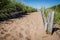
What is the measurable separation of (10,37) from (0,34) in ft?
1.32

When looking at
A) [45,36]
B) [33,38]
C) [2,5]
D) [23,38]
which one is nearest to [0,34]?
[23,38]

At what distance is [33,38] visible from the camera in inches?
145

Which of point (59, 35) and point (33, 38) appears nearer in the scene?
point (33, 38)

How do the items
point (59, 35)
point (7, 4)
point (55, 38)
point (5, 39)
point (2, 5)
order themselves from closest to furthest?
point (5, 39) → point (55, 38) → point (59, 35) → point (2, 5) → point (7, 4)

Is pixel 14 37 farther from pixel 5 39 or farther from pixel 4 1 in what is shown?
pixel 4 1

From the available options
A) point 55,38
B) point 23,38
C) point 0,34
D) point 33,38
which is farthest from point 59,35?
point 0,34

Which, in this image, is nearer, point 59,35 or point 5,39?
point 5,39

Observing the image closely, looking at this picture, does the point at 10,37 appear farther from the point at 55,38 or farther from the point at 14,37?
the point at 55,38

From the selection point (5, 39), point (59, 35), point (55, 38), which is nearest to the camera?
point (5, 39)

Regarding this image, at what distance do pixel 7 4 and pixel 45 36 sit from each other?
13.6ft

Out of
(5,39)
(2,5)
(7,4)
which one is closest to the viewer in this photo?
(5,39)

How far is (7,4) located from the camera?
7.43m

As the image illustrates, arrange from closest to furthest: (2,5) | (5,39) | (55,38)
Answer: (5,39), (55,38), (2,5)

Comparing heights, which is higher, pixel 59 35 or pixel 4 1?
pixel 4 1
